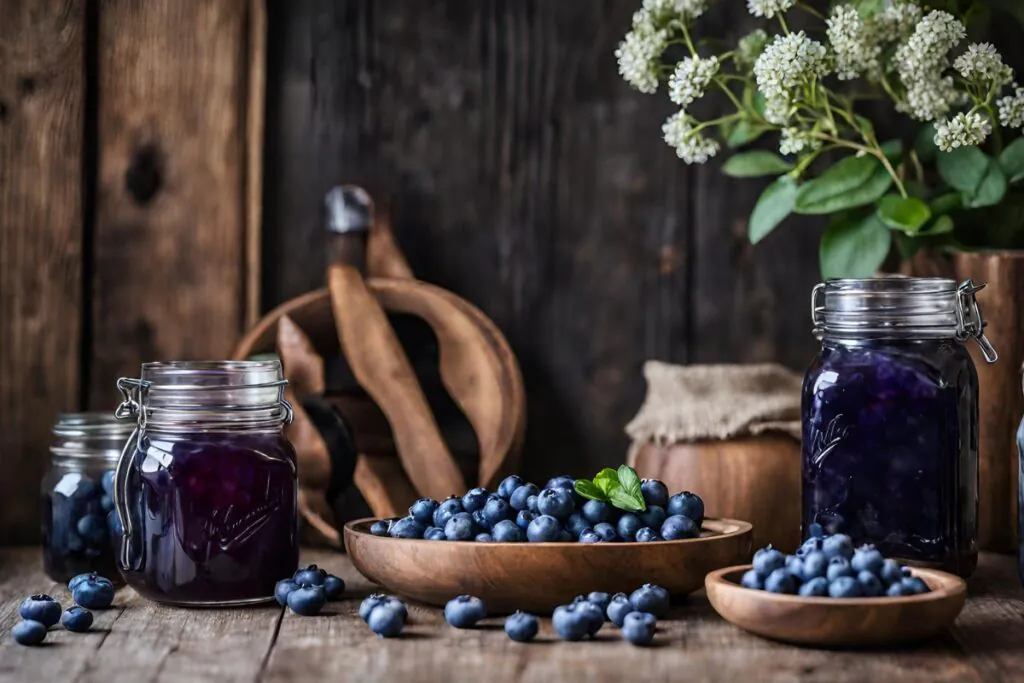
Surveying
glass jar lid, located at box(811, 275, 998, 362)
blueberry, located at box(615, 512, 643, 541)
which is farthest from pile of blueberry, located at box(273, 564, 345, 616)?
glass jar lid, located at box(811, 275, 998, 362)

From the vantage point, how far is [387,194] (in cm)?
182

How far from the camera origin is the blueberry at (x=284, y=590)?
126cm

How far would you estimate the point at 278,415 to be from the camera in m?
1.35

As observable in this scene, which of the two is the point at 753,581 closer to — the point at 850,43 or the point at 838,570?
the point at 838,570

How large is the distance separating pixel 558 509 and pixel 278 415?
0.35 metres

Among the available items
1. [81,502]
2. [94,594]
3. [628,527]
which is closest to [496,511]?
[628,527]

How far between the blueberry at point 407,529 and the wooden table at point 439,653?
0.27ft

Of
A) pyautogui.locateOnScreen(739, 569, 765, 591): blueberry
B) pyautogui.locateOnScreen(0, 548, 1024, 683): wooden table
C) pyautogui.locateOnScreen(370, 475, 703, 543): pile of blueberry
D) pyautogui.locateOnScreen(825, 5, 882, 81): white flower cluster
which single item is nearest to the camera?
pyautogui.locateOnScreen(0, 548, 1024, 683): wooden table

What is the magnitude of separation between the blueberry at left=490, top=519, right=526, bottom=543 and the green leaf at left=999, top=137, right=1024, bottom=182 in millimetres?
823

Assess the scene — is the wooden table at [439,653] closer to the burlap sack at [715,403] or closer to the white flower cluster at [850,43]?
the burlap sack at [715,403]

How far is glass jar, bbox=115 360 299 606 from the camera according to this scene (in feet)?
4.14

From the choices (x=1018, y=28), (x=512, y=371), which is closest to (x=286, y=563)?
(x=512, y=371)

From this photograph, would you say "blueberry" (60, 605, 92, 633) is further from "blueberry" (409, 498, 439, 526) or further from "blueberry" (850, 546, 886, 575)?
"blueberry" (850, 546, 886, 575)

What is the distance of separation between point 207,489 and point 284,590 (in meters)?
0.14
